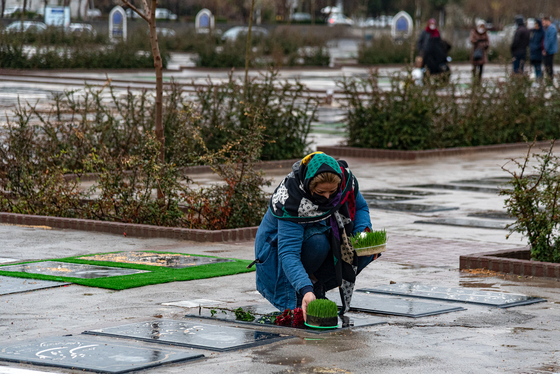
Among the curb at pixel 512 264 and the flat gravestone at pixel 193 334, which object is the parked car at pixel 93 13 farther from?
the flat gravestone at pixel 193 334

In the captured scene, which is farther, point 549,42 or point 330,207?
point 549,42

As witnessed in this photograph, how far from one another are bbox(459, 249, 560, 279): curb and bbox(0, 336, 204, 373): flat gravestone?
3703 millimetres

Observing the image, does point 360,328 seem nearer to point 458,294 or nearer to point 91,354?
point 458,294

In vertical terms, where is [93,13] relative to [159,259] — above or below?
above

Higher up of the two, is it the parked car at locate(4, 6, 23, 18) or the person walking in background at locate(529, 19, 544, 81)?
the parked car at locate(4, 6, 23, 18)

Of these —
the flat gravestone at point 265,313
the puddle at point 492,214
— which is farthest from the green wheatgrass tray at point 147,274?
the puddle at point 492,214

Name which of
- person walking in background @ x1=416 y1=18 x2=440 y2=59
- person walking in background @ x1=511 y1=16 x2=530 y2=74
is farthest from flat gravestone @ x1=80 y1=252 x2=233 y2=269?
person walking in background @ x1=511 y1=16 x2=530 y2=74

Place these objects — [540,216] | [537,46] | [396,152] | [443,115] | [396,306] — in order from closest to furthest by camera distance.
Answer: [396,306] → [540,216] → [396,152] → [443,115] → [537,46]

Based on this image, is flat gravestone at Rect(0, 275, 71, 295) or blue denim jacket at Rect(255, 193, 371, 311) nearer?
blue denim jacket at Rect(255, 193, 371, 311)

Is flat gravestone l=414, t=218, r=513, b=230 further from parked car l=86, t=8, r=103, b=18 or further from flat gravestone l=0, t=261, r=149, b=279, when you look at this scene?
parked car l=86, t=8, r=103, b=18

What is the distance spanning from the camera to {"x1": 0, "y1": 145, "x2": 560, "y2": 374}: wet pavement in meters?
5.38

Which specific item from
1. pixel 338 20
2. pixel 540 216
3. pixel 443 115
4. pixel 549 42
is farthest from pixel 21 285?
pixel 338 20

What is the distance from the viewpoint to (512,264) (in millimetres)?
8367

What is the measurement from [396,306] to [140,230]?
13.0 feet
